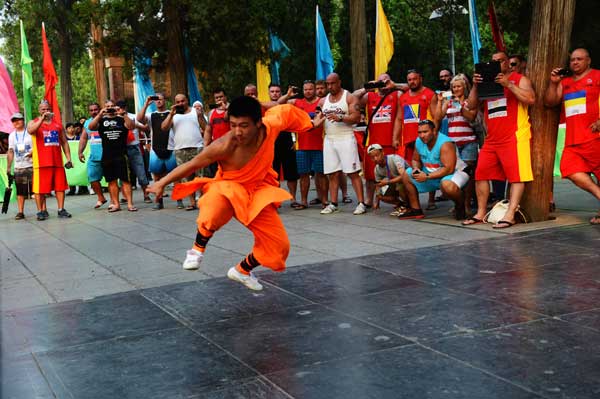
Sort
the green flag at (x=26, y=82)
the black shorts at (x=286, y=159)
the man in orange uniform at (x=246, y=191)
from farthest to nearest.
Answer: the green flag at (x=26, y=82), the black shorts at (x=286, y=159), the man in orange uniform at (x=246, y=191)

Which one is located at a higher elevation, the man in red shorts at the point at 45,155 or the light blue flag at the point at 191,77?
the light blue flag at the point at 191,77

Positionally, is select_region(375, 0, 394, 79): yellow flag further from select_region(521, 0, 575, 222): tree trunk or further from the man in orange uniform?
the man in orange uniform

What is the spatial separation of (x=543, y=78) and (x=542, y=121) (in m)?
0.50

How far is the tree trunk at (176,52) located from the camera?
17.8m

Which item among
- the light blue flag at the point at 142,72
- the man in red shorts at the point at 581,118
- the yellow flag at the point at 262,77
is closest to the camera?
the man in red shorts at the point at 581,118

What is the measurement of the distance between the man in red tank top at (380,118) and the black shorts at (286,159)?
128 cm

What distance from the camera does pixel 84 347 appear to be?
4684 mm

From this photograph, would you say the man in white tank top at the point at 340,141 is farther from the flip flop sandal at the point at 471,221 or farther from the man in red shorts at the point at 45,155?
the man in red shorts at the point at 45,155

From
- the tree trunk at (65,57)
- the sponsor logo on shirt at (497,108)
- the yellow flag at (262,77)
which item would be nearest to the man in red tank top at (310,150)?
the sponsor logo on shirt at (497,108)

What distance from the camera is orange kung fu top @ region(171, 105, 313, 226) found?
18.9ft

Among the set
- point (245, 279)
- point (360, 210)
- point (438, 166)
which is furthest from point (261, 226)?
point (360, 210)

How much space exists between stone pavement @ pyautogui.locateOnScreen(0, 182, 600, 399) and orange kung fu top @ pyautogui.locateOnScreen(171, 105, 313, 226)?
0.72 metres

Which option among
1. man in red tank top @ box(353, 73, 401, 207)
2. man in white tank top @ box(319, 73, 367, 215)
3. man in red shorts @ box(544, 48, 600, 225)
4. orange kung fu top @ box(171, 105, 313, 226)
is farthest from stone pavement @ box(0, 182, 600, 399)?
man in red tank top @ box(353, 73, 401, 207)

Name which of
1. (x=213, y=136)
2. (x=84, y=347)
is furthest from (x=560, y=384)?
(x=213, y=136)
